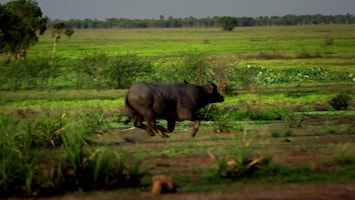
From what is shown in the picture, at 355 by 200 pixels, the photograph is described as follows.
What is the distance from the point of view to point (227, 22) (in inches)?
5630

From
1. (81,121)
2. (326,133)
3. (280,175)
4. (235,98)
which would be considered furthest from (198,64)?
(280,175)

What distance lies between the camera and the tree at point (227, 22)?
142 meters

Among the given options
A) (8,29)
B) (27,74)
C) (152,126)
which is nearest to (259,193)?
(152,126)

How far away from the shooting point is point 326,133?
53.8ft

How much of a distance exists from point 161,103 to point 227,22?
129 metres

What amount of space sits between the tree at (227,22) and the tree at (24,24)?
296ft

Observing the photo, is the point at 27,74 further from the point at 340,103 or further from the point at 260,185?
the point at 260,185

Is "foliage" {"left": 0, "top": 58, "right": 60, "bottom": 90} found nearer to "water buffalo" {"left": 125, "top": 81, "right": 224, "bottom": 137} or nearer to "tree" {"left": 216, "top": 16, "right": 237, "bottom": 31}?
"water buffalo" {"left": 125, "top": 81, "right": 224, "bottom": 137}

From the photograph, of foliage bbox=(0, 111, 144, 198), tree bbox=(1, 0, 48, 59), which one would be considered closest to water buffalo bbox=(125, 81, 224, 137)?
foliage bbox=(0, 111, 144, 198)

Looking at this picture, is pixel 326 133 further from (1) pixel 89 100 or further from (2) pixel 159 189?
(1) pixel 89 100

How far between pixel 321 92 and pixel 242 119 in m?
8.94

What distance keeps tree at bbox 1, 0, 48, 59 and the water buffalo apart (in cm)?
3243

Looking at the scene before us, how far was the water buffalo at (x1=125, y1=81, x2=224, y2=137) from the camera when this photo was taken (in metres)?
15.6

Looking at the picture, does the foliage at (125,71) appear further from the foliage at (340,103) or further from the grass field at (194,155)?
the foliage at (340,103)
